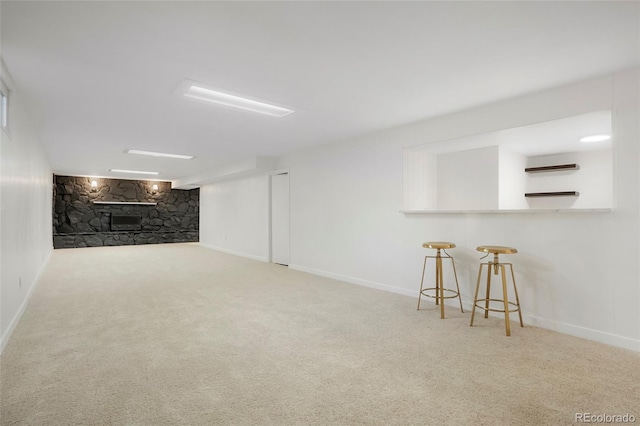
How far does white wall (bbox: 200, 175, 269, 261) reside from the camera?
26.0 ft

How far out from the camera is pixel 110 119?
4172 millimetres

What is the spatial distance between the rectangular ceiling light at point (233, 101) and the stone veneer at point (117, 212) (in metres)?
9.61

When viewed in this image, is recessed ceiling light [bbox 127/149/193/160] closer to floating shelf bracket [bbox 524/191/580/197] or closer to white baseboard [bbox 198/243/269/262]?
white baseboard [bbox 198/243/269/262]

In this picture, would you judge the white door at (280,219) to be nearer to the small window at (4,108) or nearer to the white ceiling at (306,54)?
the white ceiling at (306,54)

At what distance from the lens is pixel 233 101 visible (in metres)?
3.63

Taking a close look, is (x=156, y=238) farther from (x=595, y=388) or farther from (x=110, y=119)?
(x=595, y=388)

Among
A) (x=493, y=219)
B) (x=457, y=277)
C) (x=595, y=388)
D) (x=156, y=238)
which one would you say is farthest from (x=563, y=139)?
(x=156, y=238)

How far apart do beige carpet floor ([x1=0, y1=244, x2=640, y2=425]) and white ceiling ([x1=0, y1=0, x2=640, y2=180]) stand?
2.23m

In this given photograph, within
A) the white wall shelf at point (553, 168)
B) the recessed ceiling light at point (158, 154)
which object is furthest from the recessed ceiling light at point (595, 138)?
the recessed ceiling light at point (158, 154)

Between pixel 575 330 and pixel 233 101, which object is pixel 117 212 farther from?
pixel 575 330

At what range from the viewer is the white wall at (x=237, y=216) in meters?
7.94

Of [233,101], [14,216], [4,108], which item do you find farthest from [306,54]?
[14,216]

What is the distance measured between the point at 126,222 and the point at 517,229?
11.8 m

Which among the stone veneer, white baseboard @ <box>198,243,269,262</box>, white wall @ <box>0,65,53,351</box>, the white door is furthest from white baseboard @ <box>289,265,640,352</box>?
the stone veneer
